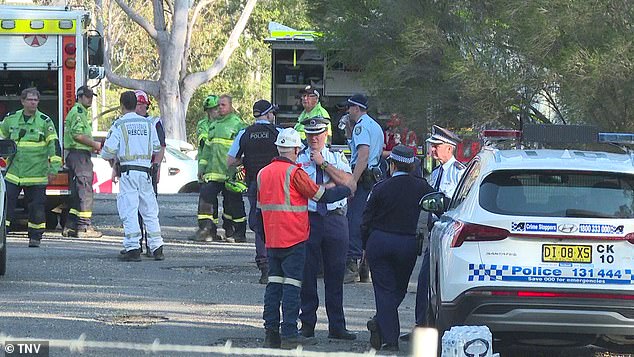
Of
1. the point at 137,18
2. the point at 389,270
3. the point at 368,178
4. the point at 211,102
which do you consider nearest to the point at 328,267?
the point at 389,270

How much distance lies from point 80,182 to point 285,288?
8273 millimetres

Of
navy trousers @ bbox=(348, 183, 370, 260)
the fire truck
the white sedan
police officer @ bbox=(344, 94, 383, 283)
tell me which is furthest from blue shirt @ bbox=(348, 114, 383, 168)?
the white sedan

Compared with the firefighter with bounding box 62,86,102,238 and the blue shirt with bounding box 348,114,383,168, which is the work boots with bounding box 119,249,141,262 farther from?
the blue shirt with bounding box 348,114,383,168

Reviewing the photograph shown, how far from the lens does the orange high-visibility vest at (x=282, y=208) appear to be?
9.59 m

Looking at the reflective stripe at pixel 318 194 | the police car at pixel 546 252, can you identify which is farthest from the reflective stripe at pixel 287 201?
the police car at pixel 546 252

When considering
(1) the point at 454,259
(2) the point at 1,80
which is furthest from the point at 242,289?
(2) the point at 1,80

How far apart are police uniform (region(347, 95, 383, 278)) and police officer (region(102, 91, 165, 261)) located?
8.19 feet

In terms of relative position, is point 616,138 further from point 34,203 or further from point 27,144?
point 27,144

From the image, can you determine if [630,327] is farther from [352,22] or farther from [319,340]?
[352,22]

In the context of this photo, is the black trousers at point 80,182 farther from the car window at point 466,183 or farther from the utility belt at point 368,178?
the car window at point 466,183

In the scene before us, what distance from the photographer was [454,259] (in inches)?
331

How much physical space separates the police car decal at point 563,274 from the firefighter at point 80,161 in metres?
9.81

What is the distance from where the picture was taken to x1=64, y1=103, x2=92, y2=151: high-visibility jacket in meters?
17.1

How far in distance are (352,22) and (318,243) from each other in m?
9.67
